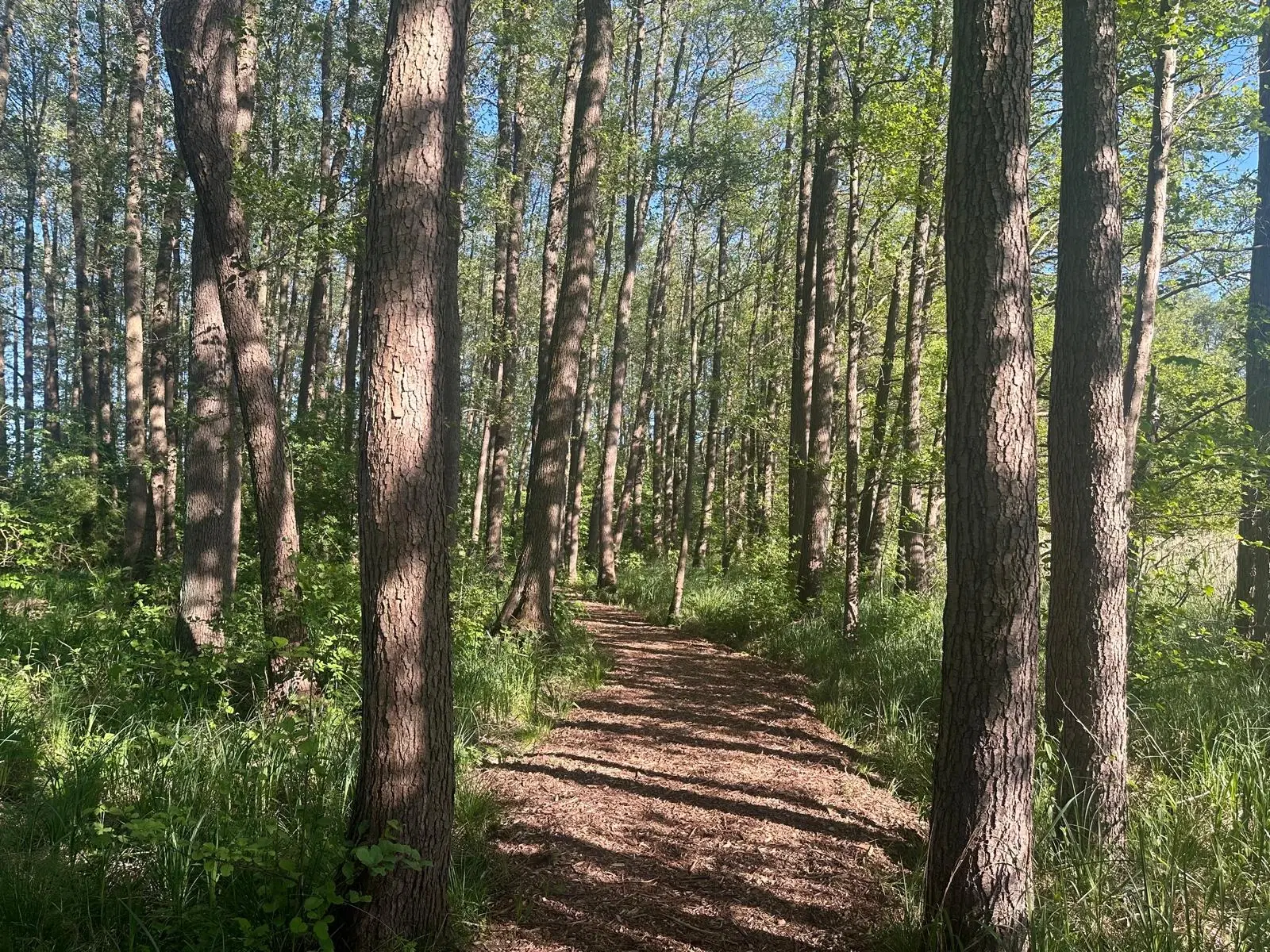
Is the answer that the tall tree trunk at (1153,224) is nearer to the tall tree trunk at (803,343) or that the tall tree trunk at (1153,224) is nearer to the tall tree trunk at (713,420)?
the tall tree trunk at (803,343)

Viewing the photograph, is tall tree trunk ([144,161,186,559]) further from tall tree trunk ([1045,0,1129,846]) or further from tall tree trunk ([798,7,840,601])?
tall tree trunk ([1045,0,1129,846])

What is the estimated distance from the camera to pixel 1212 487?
22.5 feet

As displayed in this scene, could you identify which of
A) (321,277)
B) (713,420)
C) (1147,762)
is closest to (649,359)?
(713,420)

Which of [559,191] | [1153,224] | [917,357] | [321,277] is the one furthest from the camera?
[321,277]

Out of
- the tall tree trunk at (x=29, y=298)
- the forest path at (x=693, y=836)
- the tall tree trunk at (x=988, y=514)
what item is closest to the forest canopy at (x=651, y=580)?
the tall tree trunk at (x=988, y=514)

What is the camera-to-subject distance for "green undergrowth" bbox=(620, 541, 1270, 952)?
9.53 ft

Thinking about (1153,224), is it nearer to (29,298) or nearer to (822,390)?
(822,390)

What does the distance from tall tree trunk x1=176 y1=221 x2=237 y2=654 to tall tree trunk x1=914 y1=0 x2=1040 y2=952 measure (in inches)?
244

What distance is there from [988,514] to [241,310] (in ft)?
18.9

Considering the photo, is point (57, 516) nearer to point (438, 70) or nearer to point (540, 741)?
point (540, 741)

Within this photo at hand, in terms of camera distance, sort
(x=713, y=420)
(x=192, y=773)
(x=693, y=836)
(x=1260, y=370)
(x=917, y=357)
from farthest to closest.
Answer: (x=713, y=420)
(x=917, y=357)
(x=1260, y=370)
(x=693, y=836)
(x=192, y=773)

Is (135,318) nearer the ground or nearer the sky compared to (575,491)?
nearer the sky

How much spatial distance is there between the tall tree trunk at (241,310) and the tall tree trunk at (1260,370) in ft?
30.4

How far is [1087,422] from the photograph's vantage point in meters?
4.39
